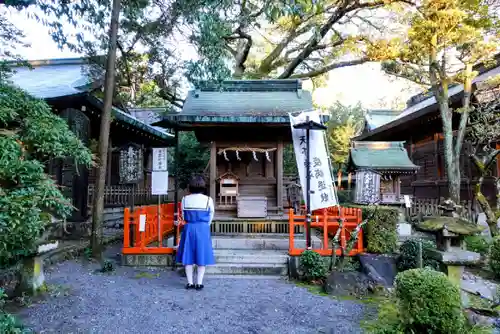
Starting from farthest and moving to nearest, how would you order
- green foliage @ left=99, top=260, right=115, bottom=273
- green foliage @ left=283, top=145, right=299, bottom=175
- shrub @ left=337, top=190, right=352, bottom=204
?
green foliage @ left=283, top=145, right=299, bottom=175, shrub @ left=337, top=190, right=352, bottom=204, green foliage @ left=99, top=260, right=115, bottom=273

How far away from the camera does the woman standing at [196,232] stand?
226 inches

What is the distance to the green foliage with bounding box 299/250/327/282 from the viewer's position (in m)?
6.37

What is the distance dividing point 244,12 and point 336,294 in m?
8.85

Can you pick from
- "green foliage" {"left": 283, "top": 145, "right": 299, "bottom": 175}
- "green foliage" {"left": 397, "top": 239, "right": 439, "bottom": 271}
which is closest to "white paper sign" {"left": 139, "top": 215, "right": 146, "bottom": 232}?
"green foliage" {"left": 397, "top": 239, "right": 439, "bottom": 271}

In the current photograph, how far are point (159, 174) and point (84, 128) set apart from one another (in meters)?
3.35

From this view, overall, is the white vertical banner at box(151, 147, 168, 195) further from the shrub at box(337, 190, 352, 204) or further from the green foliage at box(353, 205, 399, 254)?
the shrub at box(337, 190, 352, 204)

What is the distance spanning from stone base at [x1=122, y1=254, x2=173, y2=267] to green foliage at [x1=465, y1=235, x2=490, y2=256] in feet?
27.8

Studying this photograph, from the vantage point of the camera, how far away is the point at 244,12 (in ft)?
33.7

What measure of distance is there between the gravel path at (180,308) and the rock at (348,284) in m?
0.38

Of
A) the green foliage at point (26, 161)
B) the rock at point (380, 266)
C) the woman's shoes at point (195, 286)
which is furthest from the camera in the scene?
the rock at point (380, 266)

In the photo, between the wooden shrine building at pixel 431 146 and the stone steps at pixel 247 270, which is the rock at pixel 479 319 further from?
the wooden shrine building at pixel 431 146

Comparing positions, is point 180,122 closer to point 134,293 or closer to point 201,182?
point 201,182

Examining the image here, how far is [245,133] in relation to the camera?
33.2 ft

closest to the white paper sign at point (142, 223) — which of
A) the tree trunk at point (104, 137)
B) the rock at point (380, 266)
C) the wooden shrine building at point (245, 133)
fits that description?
the tree trunk at point (104, 137)
